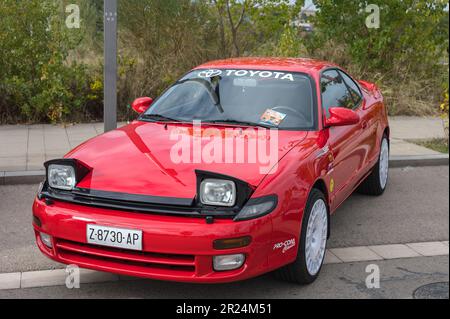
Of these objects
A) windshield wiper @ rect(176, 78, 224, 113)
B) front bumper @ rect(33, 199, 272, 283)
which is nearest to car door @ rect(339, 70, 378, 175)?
windshield wiper @ rect(176, 78, 224, 113)

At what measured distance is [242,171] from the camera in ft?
13.3

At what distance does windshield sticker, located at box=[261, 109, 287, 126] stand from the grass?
15.2ft

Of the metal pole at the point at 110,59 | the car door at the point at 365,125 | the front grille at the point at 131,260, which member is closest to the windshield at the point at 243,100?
the car door at the point at 365,125

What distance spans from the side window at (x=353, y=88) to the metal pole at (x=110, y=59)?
2.80 meters

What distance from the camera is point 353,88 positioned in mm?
6355

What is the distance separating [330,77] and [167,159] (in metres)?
2.18

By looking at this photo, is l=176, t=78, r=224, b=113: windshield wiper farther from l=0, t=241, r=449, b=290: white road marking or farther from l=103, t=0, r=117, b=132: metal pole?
l=103, t=0, r=117, b=132: metal pole

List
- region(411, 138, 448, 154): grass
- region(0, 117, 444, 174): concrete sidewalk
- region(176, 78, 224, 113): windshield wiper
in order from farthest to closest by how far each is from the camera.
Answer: region(411, 138, 448, 154): grass
region(0, 117, 444, 174): concrete sidewalk
region(176, 78, 224, 113): windshield wiper

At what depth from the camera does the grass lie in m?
9.00

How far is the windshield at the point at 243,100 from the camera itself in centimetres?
500

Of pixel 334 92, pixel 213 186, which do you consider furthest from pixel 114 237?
pixel 334 92

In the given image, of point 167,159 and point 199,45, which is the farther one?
point 199,45

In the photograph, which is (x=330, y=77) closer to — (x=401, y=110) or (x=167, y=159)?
(x=167, y=159)
